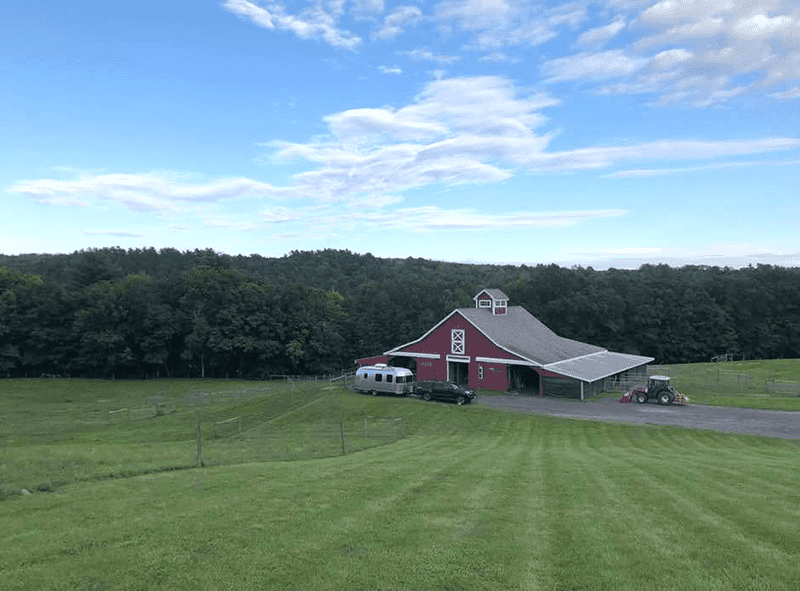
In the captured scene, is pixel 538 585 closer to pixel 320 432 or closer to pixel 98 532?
pixel 98 532

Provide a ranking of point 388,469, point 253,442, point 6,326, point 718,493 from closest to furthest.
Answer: point 718,493
point 388,469
point 253,442
point 6,326

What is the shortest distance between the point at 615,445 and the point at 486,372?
68.3ft

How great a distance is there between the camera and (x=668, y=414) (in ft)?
108

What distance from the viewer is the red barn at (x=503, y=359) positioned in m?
41.2

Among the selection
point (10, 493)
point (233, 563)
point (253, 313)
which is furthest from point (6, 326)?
point (233, 563)

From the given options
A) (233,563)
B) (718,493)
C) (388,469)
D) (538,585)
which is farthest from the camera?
(388,469)

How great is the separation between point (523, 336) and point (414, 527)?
41456mm

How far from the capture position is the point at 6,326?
72.0 meters

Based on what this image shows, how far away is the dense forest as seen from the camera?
242ft

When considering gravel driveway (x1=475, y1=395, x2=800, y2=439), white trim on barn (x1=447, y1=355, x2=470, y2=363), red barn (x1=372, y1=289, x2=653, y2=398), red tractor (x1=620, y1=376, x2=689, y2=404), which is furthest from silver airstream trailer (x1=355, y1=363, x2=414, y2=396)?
red tractor (x1=620, y1=376, x2=689, y2=404)

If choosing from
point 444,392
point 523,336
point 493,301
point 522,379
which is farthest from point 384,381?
point 493,301

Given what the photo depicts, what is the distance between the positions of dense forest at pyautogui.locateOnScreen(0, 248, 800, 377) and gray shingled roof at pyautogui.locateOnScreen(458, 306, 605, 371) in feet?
87.5

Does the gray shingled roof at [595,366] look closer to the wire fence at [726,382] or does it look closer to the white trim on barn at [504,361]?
the white trim on barn at [504,361]

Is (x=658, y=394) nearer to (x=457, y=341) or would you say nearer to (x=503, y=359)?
(x=503, y=359)
